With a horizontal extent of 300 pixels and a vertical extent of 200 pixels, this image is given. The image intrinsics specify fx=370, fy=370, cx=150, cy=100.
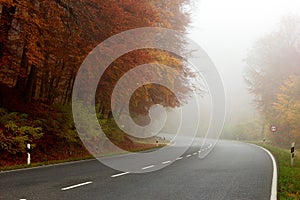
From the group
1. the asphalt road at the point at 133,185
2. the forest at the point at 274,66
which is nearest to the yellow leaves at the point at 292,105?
the forest at the point at 274,66

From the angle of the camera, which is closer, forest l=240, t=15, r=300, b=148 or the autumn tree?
forest l=240, t=15, r=300, b=148

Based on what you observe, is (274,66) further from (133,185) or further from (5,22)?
(133,185)

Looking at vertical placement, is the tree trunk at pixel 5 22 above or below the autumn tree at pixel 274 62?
below

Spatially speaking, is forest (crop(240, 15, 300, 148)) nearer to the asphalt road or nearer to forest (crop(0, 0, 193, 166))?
forest (crop(0, 0, 193, 166))

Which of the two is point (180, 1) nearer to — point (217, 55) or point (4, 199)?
point (4, 199)

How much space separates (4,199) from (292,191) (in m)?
6.78

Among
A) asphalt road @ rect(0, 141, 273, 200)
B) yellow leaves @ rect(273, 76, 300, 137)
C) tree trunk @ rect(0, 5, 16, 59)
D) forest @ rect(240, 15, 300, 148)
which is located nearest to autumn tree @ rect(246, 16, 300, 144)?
forest @ rect(240, 15, 300, 148)

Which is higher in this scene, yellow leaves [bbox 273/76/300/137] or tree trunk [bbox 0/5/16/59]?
tree trunk [bbox 0/5/16/59]

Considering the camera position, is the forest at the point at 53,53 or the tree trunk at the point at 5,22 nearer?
the forest at the point at 53,53

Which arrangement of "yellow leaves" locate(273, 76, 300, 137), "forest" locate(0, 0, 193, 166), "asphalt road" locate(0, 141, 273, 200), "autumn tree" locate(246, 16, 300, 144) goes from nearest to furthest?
"asphalt road" locate(0, 141, 273, 200), "forest" locate(0, 0, 193, 166), "yellow leaves" locate(273, 76, 300, 137), "autumn tree" locate(246, 16, 300, 144)

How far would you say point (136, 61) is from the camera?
16.7 m

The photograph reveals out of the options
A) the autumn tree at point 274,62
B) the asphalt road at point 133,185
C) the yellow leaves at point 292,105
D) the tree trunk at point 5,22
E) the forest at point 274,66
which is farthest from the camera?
the autumn tree at point 274,62

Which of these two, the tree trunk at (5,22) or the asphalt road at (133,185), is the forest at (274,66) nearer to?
the tree trunk at (5,22)

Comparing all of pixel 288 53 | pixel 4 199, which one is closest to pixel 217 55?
pixel 288 53
